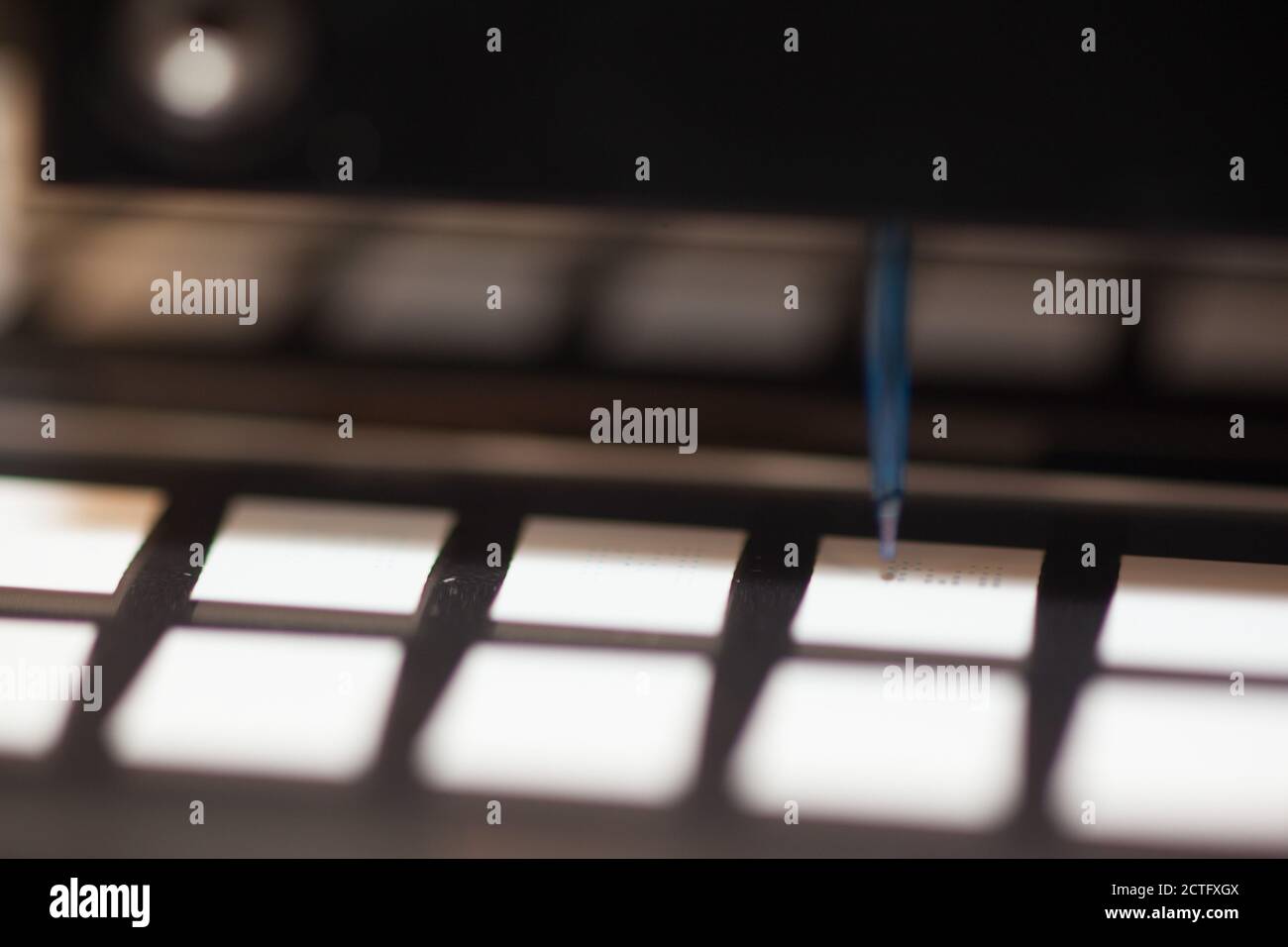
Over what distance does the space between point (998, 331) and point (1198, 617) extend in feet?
0.94

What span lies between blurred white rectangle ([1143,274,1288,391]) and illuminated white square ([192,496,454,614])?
0.58 metres

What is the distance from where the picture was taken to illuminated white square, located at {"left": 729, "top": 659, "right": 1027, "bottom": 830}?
2.78 ft

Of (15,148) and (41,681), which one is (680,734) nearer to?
(41,681)

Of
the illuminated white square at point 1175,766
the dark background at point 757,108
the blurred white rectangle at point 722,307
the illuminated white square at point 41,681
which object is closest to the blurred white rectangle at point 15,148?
the dark background at point 757,108

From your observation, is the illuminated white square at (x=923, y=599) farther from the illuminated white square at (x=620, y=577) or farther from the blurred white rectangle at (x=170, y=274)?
the blurred white rectangle at (x=170, y=274)

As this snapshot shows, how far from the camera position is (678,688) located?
36.3 inches

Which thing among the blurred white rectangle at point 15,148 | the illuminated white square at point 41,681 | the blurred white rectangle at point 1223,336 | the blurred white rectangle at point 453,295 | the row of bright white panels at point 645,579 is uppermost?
the blurred white rectangle at point 15,148

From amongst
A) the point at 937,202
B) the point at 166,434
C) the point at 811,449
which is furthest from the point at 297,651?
the point at 937,202

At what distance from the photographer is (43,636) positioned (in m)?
0.97

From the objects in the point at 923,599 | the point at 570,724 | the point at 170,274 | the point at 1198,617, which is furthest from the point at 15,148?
the point at 1198,617

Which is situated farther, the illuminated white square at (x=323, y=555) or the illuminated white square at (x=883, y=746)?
the illuminated white square at (x=323, y=555)

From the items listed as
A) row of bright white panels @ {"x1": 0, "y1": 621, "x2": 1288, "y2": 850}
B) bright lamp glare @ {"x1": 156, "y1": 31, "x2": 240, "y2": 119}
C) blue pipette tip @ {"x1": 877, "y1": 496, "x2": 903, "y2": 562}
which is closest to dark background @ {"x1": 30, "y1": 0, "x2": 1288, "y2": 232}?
bright lamp glare @ {"x1": 156, "y1": 31, "x2": 240, "y2": 119}

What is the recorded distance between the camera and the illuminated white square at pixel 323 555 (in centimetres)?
101
